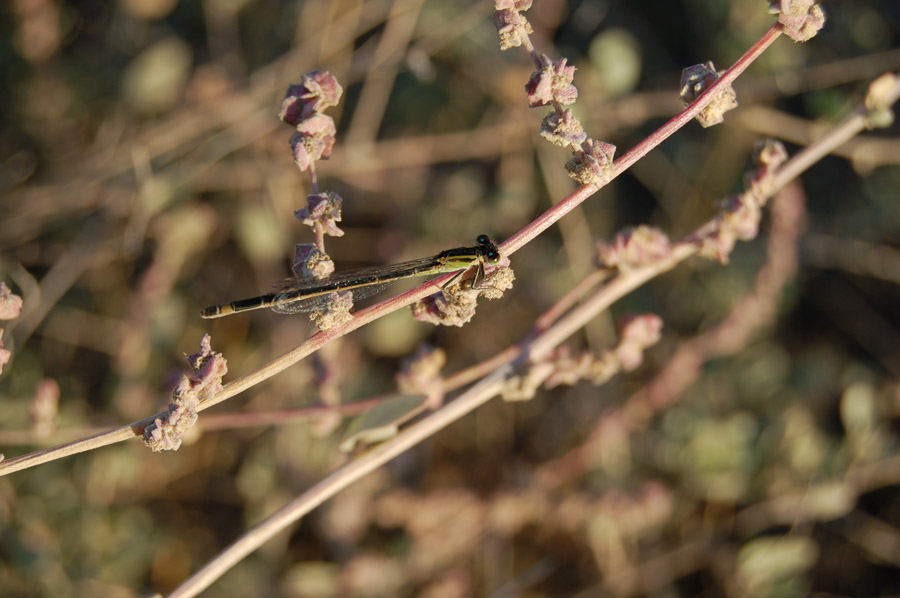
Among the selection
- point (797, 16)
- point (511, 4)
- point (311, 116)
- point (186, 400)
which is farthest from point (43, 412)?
point (797, 16)

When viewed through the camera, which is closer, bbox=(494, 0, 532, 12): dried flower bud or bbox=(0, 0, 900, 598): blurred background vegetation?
bbox=(494, 0, 532, 12): dried flower bud

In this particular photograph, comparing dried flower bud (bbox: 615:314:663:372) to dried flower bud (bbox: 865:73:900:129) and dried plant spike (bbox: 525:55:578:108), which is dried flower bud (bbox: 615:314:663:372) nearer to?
dried plant spike (bbox: 525:55:578:108)

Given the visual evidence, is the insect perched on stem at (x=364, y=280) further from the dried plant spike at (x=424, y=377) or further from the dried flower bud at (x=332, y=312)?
the dried plant spike at (x=424, y=377)

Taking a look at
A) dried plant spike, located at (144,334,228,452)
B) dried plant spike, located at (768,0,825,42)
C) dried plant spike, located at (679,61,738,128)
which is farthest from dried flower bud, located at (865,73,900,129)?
dried plant spike, located at (144,334,228,452)

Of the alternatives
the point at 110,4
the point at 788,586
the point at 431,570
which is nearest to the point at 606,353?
the point at 431,570

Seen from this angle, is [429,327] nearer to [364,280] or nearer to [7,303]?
[364,280]

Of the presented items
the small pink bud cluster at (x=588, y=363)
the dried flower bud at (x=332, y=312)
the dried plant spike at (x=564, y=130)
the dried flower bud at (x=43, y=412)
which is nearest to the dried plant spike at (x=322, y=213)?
the dried flower bud at (x=332, y=312)
